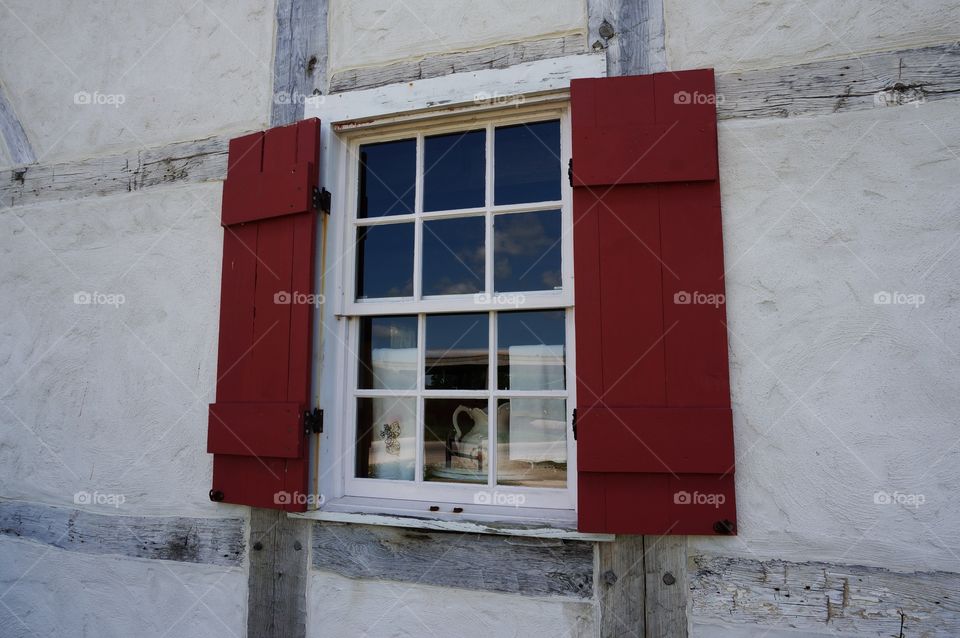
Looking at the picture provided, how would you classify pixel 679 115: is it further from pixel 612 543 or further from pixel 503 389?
pixel 612 543

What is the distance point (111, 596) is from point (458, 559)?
1.94m

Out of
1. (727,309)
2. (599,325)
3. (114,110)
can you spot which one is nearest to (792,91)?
(727,309)

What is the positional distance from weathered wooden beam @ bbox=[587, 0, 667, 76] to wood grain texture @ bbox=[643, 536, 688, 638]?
193 centimetres

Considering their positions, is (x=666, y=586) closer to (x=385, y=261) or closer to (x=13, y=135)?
(x=385, y=261)

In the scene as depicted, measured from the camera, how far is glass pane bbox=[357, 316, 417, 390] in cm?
279

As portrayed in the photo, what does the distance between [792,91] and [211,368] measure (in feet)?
9.54

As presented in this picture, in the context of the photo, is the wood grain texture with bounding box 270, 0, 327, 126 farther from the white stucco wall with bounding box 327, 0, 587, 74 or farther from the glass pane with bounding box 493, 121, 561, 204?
the glass pane with bounding box 493, 121, 561, 204

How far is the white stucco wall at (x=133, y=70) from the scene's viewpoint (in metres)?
3.10

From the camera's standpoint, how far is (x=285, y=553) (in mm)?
2691

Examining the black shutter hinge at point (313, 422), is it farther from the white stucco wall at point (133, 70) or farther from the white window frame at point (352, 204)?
the white stucco wall at point (133, 70)

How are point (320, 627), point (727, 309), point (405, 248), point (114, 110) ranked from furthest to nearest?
point (114, 110) → point (405, 248) → point (320, 627) → point (727, 309)

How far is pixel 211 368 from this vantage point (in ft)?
9.70

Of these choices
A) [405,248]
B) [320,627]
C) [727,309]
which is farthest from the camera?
[405,248]

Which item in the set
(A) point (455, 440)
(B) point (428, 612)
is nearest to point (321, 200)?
(A) point (455, 440)
